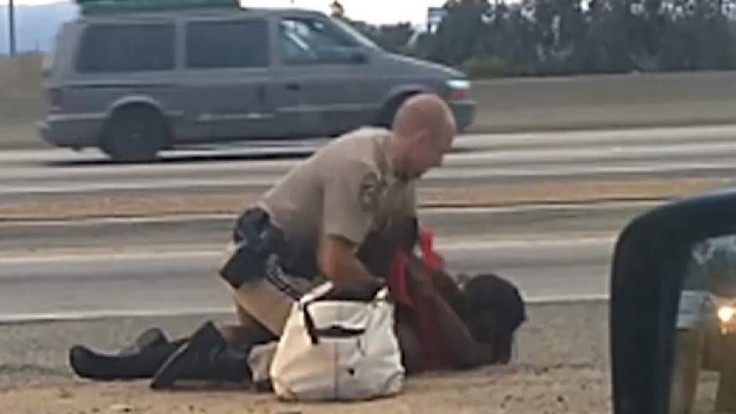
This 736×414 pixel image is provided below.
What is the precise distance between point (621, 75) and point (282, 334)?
23.9 m

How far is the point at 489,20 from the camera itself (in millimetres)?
34562

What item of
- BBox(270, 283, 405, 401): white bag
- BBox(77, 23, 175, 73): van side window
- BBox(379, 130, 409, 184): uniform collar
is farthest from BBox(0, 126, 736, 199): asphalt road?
BBox(270, 283, 405, 401): white bag

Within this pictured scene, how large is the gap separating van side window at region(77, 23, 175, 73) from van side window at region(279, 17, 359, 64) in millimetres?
1287

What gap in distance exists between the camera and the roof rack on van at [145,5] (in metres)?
23.3

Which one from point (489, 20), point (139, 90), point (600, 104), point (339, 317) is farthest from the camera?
point (489, 20)

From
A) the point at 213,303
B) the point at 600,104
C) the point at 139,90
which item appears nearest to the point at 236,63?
the point at 139,90

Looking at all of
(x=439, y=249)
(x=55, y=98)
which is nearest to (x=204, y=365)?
(x=439, y=249)

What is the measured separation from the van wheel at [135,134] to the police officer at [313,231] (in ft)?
47.2

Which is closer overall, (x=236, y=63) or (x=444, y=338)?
(x=444, y=338)

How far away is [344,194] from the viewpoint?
25.1ft

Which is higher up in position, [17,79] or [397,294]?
[397,294]

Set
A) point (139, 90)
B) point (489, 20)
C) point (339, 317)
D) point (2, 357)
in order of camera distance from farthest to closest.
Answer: point (489, 20)
point (139, 90)
point (2, 357)
point (339, 317)

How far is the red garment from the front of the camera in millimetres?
7922

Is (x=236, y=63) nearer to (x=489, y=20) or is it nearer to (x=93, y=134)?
(x=93, y=134)
